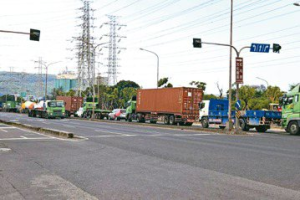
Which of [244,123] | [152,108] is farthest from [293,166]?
[152,108]

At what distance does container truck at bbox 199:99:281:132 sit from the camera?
30750 millimetres

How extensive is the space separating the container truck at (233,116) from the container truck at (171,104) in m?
2.79

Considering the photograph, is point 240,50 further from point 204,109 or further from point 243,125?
point 204,109

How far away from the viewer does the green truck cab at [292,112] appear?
27781 millimetres

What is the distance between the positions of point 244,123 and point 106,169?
76.3ft

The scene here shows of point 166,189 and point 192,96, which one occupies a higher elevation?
point 192,96

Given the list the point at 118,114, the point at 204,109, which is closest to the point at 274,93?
the point at 118,114

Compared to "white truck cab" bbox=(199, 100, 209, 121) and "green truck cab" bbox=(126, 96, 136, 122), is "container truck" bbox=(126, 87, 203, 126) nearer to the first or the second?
"green truck cab" bbox=(126, 96, 136, 122)

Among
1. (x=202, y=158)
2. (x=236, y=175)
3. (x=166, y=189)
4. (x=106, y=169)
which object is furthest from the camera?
(x=202, y=158)

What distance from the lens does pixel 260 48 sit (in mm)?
27609

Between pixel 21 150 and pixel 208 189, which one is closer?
pixel 208 189

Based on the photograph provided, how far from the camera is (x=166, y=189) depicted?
748cm

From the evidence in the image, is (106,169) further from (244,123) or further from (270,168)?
(244,123)

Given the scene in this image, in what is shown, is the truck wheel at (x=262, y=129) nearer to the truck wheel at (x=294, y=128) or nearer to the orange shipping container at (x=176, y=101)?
the truck wheel at (x=294, y=128)
